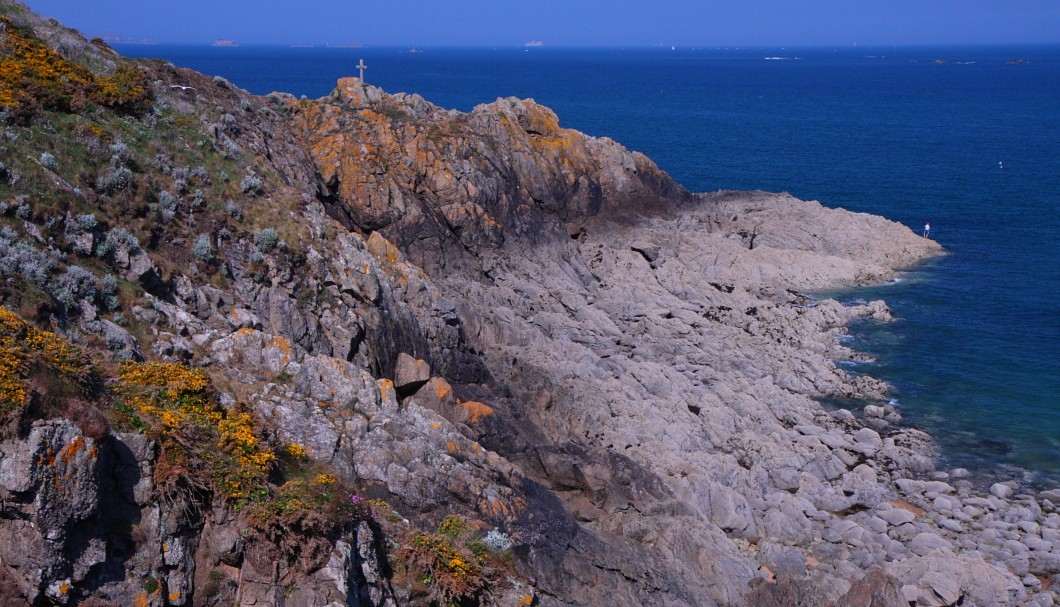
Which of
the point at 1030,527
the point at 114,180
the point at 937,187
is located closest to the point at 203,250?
the point at 114,180

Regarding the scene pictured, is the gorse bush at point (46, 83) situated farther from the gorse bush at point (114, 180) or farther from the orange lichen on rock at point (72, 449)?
the orange lichen on rock at point (72, 449)

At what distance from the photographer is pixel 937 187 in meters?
77.8

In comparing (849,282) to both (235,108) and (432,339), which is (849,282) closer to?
(432,339)

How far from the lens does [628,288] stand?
4156 centimetres

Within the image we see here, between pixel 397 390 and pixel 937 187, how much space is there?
Result: 68495mm

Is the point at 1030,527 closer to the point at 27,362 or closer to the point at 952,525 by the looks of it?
the point at 952,525

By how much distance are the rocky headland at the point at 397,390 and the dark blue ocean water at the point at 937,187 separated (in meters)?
2.88

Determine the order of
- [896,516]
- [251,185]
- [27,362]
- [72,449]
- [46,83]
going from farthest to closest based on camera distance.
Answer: [896,516] < [251,185] < [46,83] < [27,362] < [72,449]

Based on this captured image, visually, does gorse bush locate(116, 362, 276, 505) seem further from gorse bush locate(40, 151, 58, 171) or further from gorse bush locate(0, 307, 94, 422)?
gorse bush locate(40, 151, 58, 171)

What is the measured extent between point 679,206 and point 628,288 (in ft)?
49.9

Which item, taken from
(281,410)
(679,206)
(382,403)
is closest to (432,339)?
(382,403)

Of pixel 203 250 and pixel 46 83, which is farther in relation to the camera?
pixel 46 83

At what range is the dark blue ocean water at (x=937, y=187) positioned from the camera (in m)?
36.2

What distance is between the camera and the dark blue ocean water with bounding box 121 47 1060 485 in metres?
36.2
